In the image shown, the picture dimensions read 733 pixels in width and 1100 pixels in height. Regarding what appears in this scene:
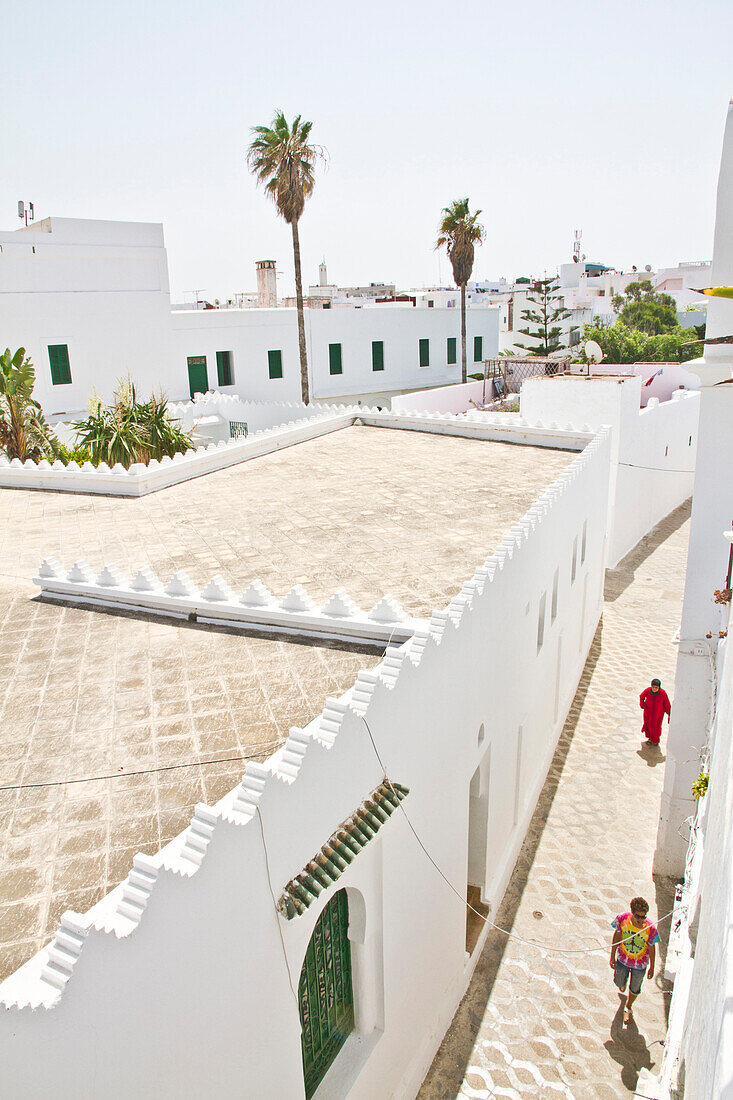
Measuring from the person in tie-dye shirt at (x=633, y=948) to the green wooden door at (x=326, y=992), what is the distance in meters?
3.09

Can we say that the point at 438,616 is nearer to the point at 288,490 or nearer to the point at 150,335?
the point at 288,490

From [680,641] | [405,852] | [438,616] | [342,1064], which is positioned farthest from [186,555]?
[680,641]

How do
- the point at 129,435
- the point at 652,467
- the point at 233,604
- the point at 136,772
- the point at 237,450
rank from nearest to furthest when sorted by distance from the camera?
the point at 136,772 → the point at 233,604 → the point at 237,450 → the point at 129,435 → the point at 652,467

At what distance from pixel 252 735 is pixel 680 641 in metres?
6.37

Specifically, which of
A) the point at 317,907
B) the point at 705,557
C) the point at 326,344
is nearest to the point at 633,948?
the point at 317,907

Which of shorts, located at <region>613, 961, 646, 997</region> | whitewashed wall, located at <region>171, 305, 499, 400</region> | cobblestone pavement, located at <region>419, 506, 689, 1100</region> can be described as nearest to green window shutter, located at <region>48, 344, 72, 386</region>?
whitewashed wall, located at <region>171, 305, 499, 400</region>

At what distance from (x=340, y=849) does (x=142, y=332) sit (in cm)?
2023

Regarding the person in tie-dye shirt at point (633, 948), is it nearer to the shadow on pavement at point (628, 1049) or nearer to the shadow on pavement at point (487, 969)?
the shadow on pavement at point (628, 1049)

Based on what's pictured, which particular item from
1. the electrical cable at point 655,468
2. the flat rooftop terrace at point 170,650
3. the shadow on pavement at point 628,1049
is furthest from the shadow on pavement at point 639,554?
the shadow on pavement at point 628,1049

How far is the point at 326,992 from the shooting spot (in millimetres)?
5773

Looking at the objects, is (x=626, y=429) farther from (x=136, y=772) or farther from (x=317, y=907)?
(x=136, y=772)

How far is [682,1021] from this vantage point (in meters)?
6.48

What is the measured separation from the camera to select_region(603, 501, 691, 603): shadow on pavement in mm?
19188

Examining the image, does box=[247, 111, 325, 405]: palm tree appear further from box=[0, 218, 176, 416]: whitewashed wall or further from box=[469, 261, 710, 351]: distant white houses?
box=[469, 261, 710, 351]: distant white houses
